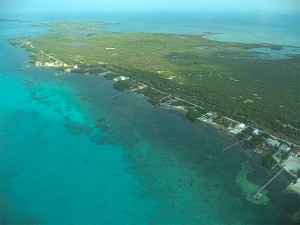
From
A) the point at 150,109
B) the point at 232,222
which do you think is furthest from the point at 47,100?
the point at 232,222

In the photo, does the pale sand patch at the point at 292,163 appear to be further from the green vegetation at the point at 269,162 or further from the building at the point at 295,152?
the green vegetation at the point at 269,162

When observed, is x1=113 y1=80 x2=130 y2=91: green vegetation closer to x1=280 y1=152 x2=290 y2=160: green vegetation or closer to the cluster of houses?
the cluster of houses

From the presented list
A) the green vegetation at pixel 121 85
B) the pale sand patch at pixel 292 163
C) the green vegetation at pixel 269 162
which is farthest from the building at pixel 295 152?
the green vegetation at pixel 121 85

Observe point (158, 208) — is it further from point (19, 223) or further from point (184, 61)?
point (184, 61)

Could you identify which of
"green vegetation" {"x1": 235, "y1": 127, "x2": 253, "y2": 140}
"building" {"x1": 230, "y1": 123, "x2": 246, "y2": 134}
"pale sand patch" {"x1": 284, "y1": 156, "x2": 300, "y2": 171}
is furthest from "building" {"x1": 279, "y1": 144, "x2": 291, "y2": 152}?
"building" {"x1": 230, "y1": 123, "x2": 246, "y2": 134}

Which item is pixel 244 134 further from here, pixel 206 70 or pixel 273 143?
pixel 206 70
